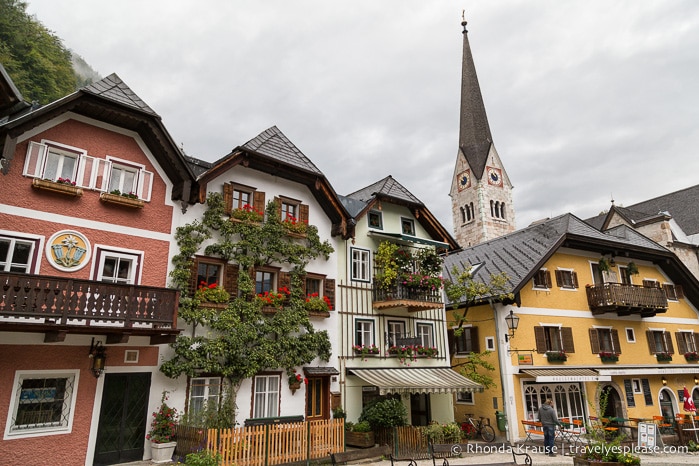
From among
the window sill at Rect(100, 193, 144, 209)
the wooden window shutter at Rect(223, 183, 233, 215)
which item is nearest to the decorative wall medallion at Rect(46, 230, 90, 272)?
the window sill at Rect(100, 193, 144, 209)

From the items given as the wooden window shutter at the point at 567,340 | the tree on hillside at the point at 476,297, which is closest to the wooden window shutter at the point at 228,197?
the tree on hillside at the point at 476,297

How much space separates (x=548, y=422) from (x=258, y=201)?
40.3ft

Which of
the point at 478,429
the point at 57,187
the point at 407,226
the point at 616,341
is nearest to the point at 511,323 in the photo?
the point at 478,429

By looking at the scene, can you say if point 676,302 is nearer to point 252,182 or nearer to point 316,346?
point 316,346

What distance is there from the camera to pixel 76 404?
39.1 ft

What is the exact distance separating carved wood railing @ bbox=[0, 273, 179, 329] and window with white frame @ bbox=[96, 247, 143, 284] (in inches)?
56.5

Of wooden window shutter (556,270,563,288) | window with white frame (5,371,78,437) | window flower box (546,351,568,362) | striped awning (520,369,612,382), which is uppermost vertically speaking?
wooden window shutter (556,270,563,288)

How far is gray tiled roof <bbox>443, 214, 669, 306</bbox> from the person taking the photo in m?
21.9

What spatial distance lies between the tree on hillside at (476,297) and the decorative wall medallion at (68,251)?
1439cm

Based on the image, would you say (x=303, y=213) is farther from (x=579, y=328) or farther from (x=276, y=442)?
(x=579, y=328)

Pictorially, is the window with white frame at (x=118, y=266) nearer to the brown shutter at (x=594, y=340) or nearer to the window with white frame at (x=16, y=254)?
the window with white frame at (x=16, y=254)

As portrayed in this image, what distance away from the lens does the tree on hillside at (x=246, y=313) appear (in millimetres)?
13898

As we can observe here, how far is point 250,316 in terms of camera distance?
15.1m

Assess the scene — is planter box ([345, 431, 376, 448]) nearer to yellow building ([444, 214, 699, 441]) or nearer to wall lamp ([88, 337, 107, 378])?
yellow building ([444, 214, 699, 441])
